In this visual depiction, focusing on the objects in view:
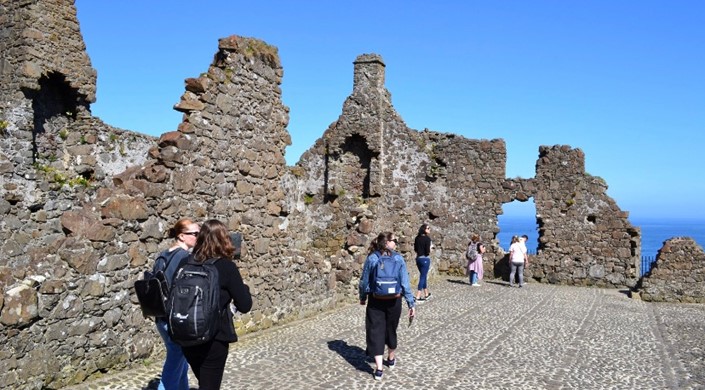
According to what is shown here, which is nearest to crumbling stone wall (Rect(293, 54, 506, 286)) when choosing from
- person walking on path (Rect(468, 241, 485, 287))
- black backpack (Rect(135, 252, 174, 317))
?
person walking on path (Rect(468, 241, 485, 287))

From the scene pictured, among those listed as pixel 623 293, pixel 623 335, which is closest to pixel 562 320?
pixel 623 335

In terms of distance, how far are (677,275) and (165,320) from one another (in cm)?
1471

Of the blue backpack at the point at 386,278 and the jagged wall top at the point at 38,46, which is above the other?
the jagged wall top at the point at 38,46

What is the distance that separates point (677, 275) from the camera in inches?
634

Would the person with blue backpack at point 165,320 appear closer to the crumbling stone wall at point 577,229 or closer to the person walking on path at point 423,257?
the person walking on path at point 423,257

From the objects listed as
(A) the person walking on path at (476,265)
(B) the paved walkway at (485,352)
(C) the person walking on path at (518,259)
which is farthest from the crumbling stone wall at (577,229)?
(B) the paved walkway at (485,352)

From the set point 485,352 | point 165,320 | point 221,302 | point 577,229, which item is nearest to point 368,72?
point 577,229

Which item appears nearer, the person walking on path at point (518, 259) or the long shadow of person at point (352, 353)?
the long shadow of person at point (352, 353)

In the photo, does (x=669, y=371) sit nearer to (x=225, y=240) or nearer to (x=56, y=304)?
(x=225, y=240)

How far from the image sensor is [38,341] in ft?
19.8

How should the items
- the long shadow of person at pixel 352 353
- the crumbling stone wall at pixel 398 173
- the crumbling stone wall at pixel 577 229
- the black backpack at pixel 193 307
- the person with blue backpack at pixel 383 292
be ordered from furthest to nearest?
the crumbling stone wall at pixel 398 173
the crumbling stone wall at pixel 577 229
the long shadow of person at pixel 352 353
the person with blue backpack at pixel 383 292
the black backpack at pixel 193 307

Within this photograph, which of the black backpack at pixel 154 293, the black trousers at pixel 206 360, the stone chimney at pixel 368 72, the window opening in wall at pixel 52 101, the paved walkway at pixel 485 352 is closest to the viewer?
the black trousers at pixel 206 360

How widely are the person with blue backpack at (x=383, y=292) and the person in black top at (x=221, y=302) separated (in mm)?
2914

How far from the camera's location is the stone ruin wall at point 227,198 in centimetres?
666
